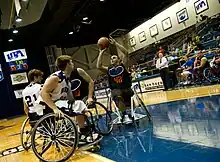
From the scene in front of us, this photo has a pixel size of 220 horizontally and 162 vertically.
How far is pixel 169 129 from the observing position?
13.5 ft

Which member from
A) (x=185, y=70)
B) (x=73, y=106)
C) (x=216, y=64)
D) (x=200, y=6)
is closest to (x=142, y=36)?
(x=200, y=6)

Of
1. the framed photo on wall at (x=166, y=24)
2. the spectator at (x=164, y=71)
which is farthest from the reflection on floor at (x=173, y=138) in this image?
the framed photo on wall at (x=166, y=24)

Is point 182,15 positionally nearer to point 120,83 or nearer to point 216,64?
point 216,64

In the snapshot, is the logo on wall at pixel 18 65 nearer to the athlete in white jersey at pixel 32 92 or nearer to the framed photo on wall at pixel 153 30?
the framed photo on wall at pixel 153 30

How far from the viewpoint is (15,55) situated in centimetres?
1620

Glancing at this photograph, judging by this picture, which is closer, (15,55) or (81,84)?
(81,84)

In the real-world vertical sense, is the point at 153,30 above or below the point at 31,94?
above

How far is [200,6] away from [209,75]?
17.2 feet

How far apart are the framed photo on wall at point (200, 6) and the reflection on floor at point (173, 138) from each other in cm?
830

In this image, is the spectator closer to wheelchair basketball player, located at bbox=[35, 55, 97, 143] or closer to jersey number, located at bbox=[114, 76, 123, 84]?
jersey number, located at bbox=[114, 76, 123, 84]

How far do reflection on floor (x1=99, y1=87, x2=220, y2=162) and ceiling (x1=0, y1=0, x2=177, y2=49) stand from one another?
6.50 metres

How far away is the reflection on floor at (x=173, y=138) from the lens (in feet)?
9.42

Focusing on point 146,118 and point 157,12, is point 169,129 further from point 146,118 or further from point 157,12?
point 157,12

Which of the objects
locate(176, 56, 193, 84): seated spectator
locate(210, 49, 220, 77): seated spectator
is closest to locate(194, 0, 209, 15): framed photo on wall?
locate(176, 56, 193, 84): seated spectator
